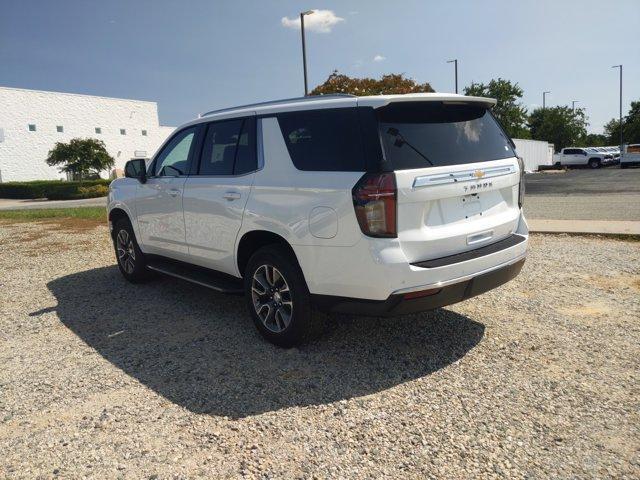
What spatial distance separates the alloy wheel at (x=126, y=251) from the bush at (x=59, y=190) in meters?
26.2

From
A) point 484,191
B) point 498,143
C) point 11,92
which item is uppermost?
point 11,92

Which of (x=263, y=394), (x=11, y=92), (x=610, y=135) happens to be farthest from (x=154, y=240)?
(x=610, y=135)

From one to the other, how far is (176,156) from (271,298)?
218 cm

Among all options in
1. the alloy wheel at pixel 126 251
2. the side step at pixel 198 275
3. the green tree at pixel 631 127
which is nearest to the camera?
the side step at pixel 198 275

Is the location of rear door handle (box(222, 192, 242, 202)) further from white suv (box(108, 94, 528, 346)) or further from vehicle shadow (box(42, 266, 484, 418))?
vehicle shadow (box(42, 266, 484, 418))

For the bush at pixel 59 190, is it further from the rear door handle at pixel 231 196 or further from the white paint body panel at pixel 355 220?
the white paint body panel at pixel 355 220

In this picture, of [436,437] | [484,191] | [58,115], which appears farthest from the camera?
[58,115]

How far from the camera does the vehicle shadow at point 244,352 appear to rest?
345 centimetres

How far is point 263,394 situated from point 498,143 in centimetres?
270

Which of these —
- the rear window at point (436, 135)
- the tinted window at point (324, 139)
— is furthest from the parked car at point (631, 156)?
the tinted window at point (324, 139)

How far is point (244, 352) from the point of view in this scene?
4.14m

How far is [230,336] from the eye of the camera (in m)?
4.53

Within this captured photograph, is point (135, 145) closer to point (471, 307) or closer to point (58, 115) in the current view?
point (58, 115)

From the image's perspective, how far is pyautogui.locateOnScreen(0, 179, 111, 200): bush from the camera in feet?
99.8
